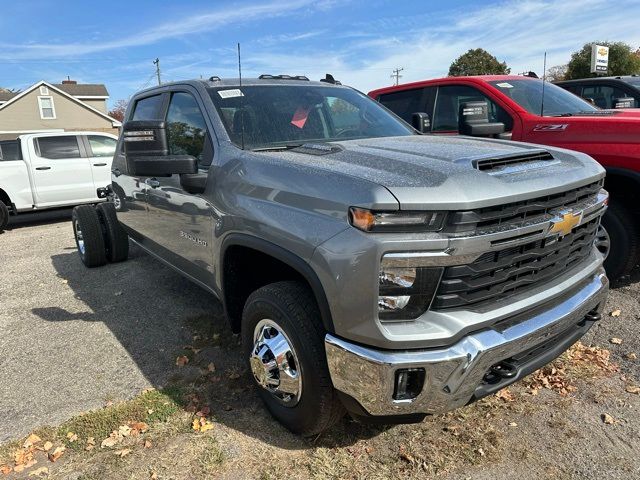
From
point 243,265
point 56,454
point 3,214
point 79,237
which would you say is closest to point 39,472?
point 56,454

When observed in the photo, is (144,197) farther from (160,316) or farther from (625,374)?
(625,374)

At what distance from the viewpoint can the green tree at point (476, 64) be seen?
109 ft

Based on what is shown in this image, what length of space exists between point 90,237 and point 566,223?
5.26 metres

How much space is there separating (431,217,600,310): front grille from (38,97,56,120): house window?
127ft

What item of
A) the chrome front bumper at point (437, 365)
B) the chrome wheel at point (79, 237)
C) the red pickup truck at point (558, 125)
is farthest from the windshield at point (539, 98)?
the chrome wheel at point (79, 237)

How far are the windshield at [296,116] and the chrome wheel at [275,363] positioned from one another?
3.85 ft

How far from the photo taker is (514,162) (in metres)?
2.44

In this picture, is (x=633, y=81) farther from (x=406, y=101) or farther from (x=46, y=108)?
(x=46, y=108)

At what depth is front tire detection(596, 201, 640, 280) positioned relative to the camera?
407 centimetres

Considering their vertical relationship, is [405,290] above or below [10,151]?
below

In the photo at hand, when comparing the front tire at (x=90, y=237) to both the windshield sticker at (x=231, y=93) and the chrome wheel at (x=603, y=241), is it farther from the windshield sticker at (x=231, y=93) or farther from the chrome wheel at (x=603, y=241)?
the chrome wheel at (x=603, y=241)

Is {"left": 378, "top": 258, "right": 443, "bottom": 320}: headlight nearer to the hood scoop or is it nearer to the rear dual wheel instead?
the hood scoop

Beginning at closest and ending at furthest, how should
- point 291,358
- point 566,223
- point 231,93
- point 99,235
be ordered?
1. point 566,223
2. point 291,358
3. point 231,93
4. point 99,235

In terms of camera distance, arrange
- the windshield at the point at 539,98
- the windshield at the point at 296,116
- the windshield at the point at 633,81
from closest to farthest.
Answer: the windshield at the point at 296,116 → the windshield at the point at 539,98 → the windshield at the point at 633,81
